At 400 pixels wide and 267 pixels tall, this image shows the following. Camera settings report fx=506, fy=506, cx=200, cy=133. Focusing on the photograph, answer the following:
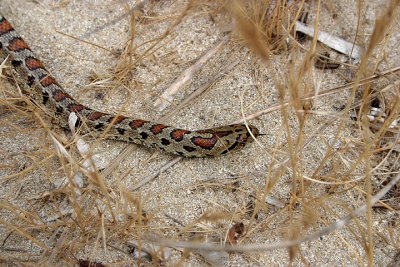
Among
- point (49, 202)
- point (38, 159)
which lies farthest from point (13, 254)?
point (38, 159)

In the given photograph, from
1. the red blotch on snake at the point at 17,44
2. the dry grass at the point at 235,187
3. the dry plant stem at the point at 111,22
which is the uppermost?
the red blotch on snake at the point at 17,44

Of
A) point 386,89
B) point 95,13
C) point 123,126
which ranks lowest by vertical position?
point 386,89

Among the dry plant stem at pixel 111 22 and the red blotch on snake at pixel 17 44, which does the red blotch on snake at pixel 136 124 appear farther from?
the red blotch on snake at pixel 17 44

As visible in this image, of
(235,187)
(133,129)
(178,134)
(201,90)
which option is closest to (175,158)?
(178,134)

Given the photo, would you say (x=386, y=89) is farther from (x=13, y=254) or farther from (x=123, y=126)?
(x=13, y=254)

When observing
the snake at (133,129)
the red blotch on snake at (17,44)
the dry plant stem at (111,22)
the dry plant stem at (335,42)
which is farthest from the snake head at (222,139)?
the red blotch on snake at (17,44)

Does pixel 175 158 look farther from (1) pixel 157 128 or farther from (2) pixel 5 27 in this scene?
(2) pixel 5 27

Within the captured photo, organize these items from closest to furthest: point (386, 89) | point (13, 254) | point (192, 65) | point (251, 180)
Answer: point (13, 254)
point (251, 180)
point (386, 89)
point (192, 65)
